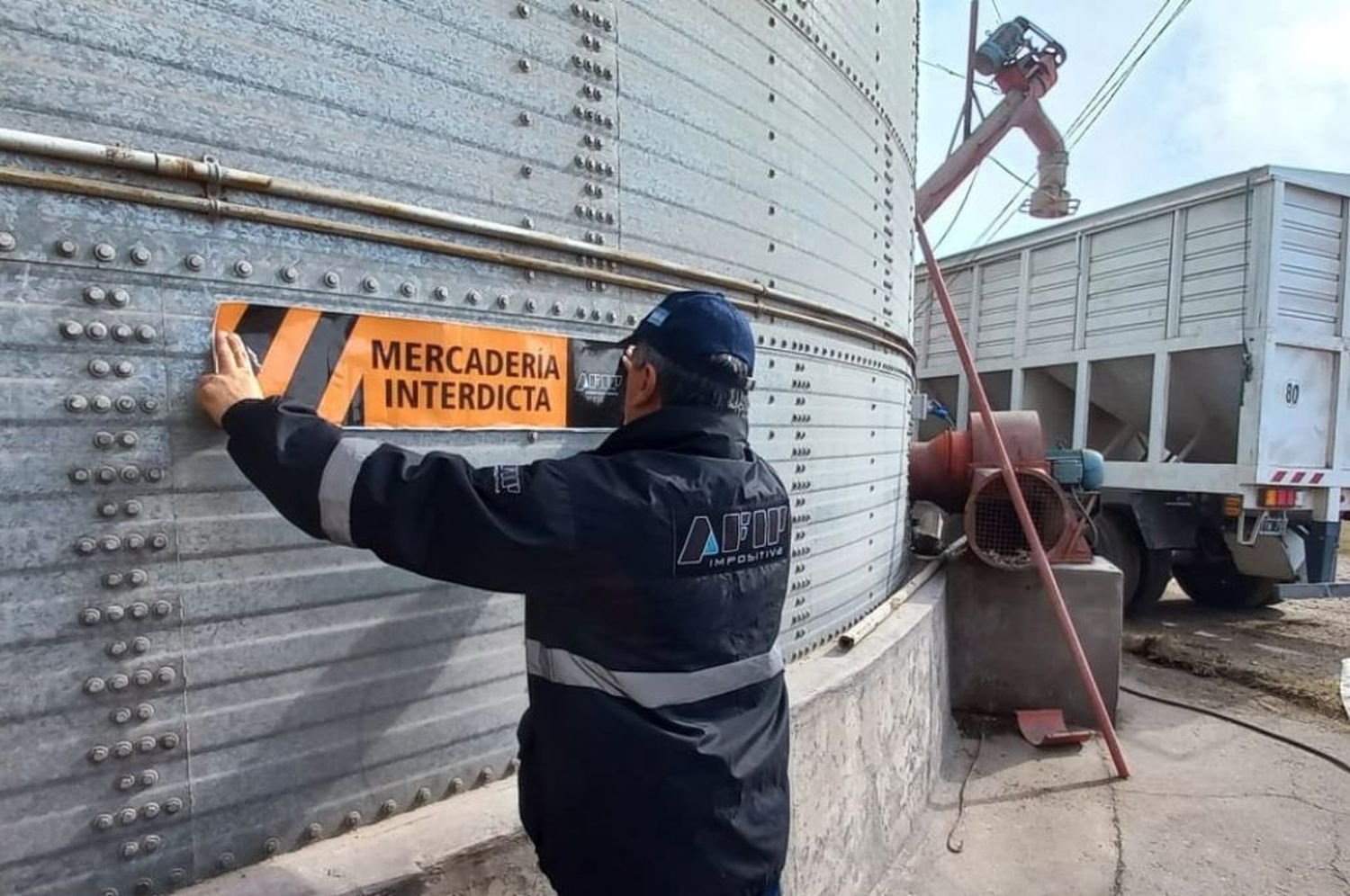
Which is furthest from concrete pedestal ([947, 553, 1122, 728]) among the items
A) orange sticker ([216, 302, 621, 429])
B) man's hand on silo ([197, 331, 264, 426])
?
man's hand on silo ([197, 331, 264, 426])

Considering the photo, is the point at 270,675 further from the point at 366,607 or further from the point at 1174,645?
the point at 1174,645

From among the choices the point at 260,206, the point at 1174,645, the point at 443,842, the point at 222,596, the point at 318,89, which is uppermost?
the point at 318,89

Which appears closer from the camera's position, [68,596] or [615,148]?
[68,596]

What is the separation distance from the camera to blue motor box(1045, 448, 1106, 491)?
630 centimetres

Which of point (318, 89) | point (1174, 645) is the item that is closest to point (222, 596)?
point (318, 89)

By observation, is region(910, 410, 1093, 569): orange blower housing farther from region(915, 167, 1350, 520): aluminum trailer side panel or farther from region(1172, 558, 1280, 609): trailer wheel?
region(1172, 558, 1280, 609): trailer wheel

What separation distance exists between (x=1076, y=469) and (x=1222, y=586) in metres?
4.75

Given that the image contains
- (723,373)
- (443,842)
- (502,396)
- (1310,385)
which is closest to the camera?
(723,373)

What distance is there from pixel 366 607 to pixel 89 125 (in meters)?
1.15

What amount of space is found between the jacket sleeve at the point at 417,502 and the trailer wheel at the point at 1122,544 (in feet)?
28.4

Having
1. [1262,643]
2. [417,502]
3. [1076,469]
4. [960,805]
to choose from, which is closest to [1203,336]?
[1076,469]

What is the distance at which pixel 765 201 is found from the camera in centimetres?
332

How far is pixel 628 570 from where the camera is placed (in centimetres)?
159

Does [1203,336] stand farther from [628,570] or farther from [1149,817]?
[628,570]
